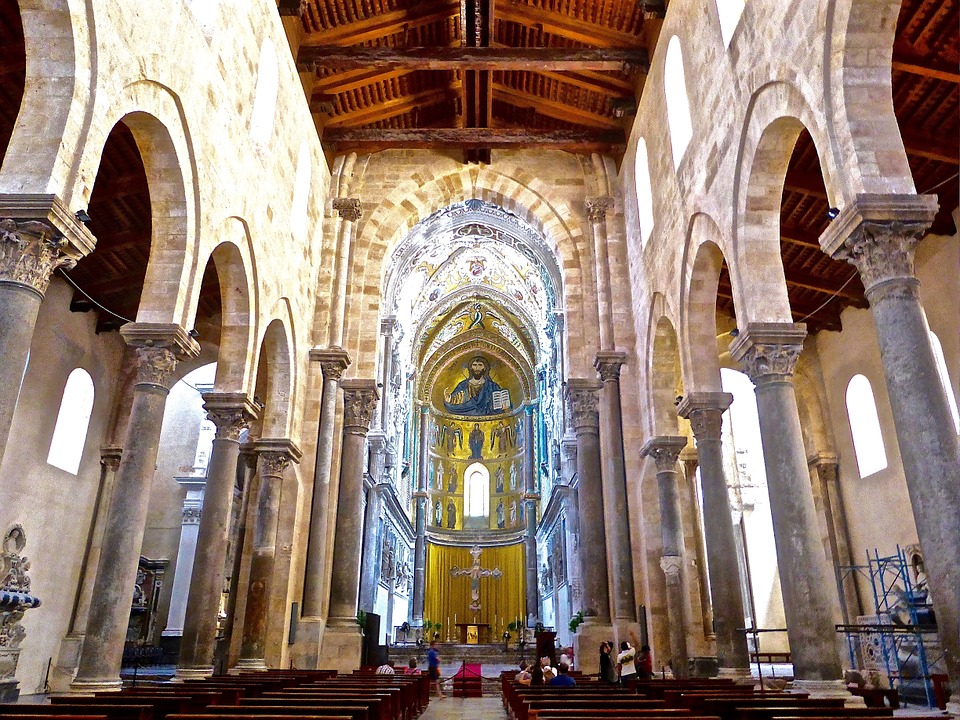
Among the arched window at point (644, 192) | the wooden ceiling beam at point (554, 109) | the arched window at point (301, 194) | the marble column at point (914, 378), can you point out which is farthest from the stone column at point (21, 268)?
the wooden ceiling beam at point (554, 109)

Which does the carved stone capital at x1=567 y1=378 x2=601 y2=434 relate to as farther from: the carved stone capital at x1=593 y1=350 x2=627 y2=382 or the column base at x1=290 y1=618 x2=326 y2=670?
the column base at x1=290 y1=618 x2=326 y2=670

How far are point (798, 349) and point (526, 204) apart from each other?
1126 centimetres

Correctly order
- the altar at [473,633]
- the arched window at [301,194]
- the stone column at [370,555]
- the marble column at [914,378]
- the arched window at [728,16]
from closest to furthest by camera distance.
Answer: the marble column at [914,378]
the arched window at [728,16]
the arched window at [301,194]
the stone column at [370,555]
the altar at [473,633]

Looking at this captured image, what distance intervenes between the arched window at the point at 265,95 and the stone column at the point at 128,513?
183 inches

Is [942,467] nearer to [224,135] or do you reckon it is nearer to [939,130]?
[939,130]

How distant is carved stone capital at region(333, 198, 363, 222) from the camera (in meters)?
18.7

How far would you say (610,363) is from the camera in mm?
16953

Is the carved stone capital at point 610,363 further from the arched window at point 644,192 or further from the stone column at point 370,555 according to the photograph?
the stone column at point 370,555

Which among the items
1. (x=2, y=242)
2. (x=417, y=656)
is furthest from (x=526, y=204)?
(x=417, y=656)

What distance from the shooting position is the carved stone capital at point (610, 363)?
16.9 metres

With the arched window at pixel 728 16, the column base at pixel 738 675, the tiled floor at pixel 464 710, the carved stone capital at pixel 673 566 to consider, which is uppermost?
the arched window at pixel 728 16

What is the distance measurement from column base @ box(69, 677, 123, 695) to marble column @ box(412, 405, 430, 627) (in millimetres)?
29190

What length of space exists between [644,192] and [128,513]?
1233cm

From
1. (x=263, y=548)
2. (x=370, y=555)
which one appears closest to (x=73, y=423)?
(x=263, y=548)
